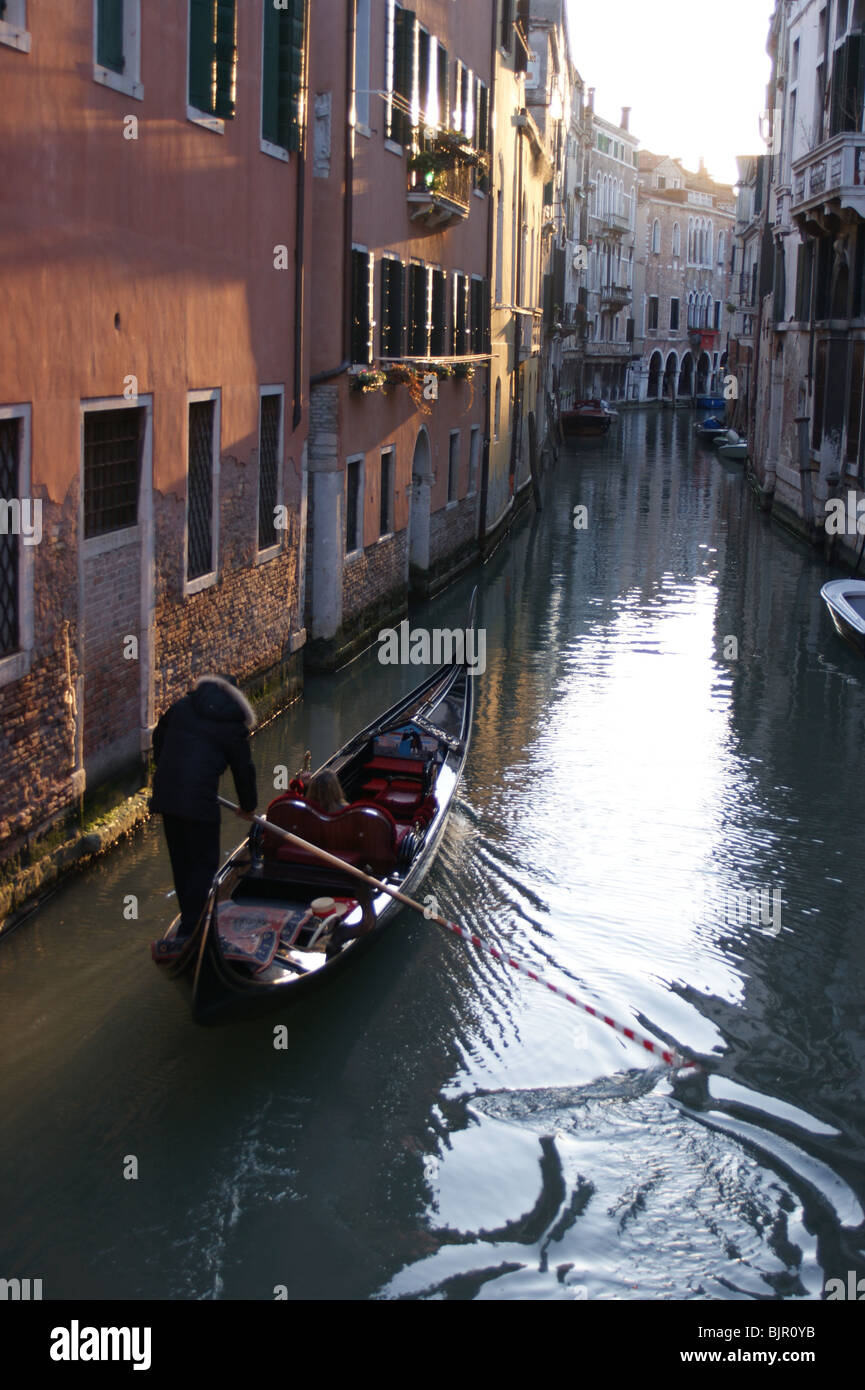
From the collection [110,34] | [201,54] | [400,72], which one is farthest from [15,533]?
[400,72]

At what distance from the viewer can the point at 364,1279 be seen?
4328 mm

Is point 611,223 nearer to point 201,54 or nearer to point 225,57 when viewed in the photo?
point 225,57

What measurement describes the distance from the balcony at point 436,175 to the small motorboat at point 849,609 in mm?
5092

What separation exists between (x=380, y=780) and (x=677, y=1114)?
10.8 feet

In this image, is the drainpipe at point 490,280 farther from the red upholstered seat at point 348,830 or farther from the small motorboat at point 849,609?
the red upholstered seat at point 348,830

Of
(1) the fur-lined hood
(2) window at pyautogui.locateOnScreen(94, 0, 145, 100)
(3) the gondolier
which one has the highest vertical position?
(2) window at pyautogui.locateOnScreen(94, 0, 145, 100)

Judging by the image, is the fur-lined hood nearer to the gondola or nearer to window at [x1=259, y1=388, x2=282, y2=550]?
the gondola

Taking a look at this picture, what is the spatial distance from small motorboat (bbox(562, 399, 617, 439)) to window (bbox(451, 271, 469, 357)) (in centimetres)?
2393

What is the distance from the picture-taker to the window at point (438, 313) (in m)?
15.6

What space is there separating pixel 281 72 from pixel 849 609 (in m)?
6.85

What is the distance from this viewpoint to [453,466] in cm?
1761

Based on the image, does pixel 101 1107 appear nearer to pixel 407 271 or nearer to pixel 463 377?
pixel 407 271

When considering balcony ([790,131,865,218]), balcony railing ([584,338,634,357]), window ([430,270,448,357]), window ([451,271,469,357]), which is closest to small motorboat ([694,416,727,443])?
balcony railing ([584,338,634,357])

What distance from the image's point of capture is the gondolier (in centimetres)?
560
